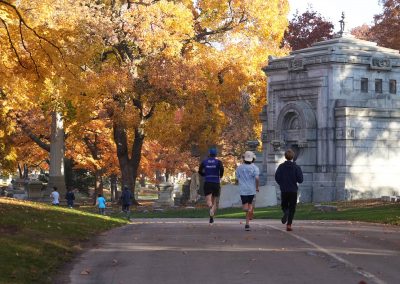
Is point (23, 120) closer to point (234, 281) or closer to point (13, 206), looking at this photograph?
point (13, 206)

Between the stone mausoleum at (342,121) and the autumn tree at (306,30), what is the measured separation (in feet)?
99.7

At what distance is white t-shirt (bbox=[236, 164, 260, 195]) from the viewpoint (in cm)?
1892

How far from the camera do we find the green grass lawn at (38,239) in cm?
1153

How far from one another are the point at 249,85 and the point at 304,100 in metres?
Result: 11.6

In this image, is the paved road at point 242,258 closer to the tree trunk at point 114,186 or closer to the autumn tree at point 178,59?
the autumn tree at point 178,59

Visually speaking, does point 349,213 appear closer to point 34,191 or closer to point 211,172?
point 211,172

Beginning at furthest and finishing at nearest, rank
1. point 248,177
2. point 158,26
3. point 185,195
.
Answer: point 185,195 → point 158,26 → point 248,177

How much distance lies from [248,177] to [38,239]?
5.57 m

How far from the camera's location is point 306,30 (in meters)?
72.8

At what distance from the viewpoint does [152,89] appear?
44.8 meters

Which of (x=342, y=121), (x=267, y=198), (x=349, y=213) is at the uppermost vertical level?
(x=342, y=121)

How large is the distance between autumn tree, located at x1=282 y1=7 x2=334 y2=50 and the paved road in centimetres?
5412

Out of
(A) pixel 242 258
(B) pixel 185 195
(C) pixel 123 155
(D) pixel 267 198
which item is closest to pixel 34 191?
(C) pixel 123 155

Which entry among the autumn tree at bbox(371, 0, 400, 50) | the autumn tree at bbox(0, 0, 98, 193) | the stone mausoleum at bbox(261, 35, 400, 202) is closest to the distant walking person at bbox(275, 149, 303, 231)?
the autumn tree at bbox(0, 0, 98, 193)
